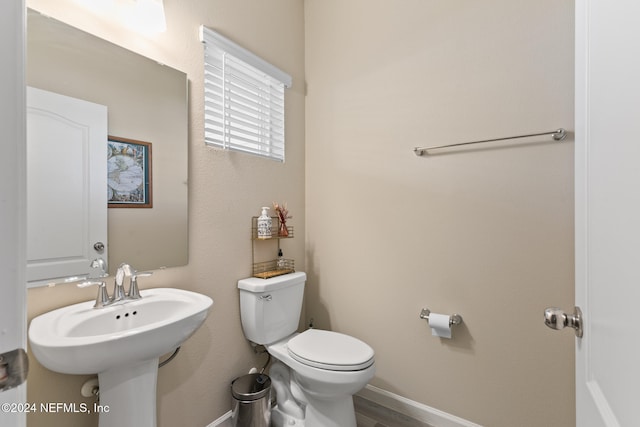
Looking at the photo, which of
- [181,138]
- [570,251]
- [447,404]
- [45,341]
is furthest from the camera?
[447,404]

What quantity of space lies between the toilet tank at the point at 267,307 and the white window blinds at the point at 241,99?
77 centimetres

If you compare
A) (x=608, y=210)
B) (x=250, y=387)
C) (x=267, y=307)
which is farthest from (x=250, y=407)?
(x=608, y=210)

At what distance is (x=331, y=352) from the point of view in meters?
1.45

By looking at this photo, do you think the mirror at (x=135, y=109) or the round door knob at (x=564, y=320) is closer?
the round door knob at (x=564, y=320)

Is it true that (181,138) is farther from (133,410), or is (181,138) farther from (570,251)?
(570,251)

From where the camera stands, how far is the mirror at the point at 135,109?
1037mm

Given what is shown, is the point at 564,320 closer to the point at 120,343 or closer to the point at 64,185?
the point at 120,343

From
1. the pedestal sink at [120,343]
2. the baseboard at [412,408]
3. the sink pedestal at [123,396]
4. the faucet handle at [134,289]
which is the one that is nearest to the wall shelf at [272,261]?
the pedestal sink at [120,343]

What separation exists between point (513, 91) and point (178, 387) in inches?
82.7

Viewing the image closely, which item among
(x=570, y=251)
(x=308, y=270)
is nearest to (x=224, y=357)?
(x=308, y=270)

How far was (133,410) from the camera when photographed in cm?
103

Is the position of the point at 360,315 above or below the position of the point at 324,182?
below

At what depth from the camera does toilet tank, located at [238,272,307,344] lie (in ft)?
5.27

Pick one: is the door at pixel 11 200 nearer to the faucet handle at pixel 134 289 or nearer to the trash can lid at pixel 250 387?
the faucet handle at pixel 134 289
